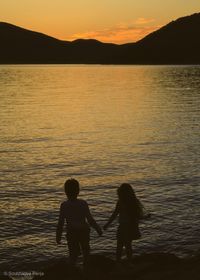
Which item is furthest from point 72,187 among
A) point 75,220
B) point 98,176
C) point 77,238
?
point 98,176

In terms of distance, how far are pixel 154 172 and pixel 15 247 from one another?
13.4m

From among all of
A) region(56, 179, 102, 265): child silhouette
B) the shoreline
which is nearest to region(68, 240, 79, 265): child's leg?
region(56, 179, 102, 265): child silhouette

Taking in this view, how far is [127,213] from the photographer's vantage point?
12.0 metres

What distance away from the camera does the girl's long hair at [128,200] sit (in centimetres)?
1164

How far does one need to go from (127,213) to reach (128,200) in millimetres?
422

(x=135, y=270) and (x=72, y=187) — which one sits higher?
(x=72, y=187)

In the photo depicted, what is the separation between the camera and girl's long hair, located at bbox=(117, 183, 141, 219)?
458 inches

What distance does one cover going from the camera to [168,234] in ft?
58.3

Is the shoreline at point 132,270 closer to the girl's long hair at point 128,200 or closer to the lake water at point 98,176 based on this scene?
the girl's long hair at point 128,200

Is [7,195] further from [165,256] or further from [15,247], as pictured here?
[165,256]

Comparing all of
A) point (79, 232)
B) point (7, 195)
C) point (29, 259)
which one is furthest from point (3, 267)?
point (7, 195)

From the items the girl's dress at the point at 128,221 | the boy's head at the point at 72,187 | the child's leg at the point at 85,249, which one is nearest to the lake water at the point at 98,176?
the girl's dress at the point at 128,221

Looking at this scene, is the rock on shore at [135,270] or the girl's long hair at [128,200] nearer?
the rock on shore at [135,270]

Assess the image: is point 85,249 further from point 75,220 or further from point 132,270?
point 132,270
